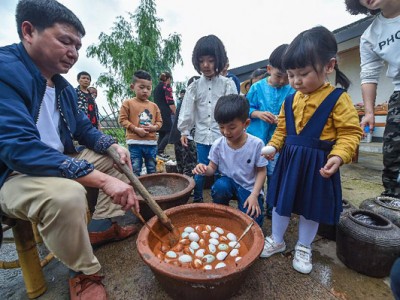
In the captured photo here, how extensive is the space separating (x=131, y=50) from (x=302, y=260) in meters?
10.7

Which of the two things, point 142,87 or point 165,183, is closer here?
point 165,183

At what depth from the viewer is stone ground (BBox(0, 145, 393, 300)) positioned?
139cm

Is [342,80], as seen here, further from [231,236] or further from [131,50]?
[131,50]

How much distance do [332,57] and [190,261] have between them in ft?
5.43

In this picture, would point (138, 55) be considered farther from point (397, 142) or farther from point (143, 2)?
point (397, 142)

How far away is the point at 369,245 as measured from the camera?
1463 mm

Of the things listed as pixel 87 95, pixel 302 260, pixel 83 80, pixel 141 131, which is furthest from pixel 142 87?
pixel 302 260

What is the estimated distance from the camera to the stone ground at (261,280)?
139 cm

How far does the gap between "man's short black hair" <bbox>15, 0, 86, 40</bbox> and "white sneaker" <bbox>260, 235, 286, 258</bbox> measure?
2183 mm

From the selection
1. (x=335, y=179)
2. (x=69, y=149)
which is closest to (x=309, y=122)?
(x=335, y=179)

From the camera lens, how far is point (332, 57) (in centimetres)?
146

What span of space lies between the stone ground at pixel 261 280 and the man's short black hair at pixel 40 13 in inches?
66.9

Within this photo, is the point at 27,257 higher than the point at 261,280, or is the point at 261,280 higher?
the point at 27,257

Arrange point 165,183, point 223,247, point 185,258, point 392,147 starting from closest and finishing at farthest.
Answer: point 185,258, point 223,247, point 392,147, point 165,183
